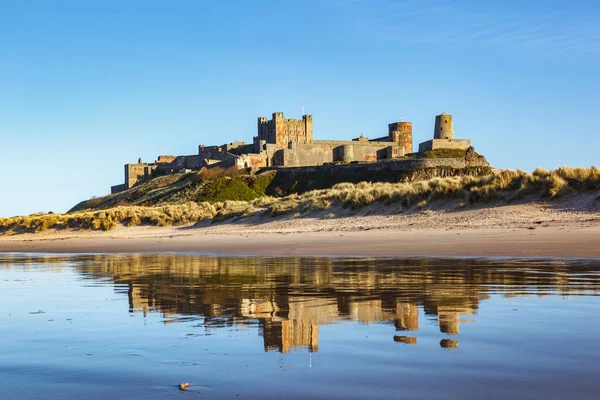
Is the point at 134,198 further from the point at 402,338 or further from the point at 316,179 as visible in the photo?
the point at 402,338

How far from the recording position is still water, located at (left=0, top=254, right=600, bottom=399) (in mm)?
3629

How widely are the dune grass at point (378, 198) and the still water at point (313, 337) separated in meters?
12.2

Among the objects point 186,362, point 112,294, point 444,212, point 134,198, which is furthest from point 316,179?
point 186,362

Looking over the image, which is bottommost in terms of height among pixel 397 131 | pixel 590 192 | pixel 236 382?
pixel 236 382

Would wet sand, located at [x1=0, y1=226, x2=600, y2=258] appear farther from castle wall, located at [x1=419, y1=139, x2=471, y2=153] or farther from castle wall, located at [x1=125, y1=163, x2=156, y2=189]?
castle wall, located at [x1=125, y1=163, x2=156, y2=189]

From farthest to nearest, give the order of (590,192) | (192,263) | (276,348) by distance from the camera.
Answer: (590,192), (192,263), (276,348)

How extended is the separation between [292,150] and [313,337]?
76435 millimetres

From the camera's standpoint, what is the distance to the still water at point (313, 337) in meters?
3.63

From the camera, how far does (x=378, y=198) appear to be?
26.2 m

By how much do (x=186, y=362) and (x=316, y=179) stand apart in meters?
61.6

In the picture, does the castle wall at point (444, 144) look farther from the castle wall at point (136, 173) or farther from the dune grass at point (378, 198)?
the dune grass at point (378, 198)

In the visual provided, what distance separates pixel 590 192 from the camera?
64.2 feet

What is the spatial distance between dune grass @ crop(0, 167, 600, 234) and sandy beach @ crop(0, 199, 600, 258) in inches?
31.5

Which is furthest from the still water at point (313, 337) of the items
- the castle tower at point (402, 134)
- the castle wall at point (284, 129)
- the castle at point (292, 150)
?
the castle wall at point (284, 129)
